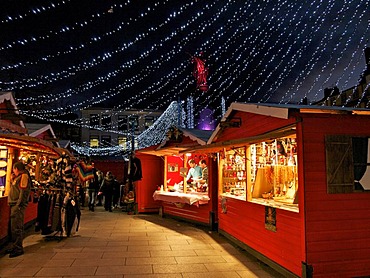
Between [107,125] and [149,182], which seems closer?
[149,182]

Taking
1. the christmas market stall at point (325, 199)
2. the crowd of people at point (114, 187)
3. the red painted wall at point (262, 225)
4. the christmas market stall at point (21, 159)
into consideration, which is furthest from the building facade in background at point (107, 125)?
the christmas market stall at point (325, 199)

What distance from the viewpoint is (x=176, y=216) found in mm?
12406

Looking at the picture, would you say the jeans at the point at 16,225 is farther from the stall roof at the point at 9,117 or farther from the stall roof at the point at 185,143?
the stall roof at the point at 185,143

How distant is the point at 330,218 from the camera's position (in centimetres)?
529

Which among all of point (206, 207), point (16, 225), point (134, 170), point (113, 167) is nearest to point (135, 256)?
point (16, 225)

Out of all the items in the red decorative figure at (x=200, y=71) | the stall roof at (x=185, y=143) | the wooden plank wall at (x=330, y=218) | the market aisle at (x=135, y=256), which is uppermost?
the red decorative figure at (x=200, y=71)

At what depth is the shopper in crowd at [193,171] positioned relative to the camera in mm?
11898

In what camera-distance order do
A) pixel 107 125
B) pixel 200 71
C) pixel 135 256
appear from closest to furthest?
pixel 135 256 → pixel 200 71 → pixel 107 125

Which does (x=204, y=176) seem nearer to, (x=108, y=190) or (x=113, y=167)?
(x=108, y=190)

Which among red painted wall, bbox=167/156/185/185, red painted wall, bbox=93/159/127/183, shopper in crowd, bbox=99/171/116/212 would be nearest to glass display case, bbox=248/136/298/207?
red painted wall, bbox=167/156/185/185

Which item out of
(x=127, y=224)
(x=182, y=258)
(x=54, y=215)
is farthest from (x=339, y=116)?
(x=127, y=224)

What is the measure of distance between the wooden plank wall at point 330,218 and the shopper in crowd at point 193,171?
6745 millimetres

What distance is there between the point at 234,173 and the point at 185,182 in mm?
3179

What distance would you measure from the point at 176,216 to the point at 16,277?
719 cm
